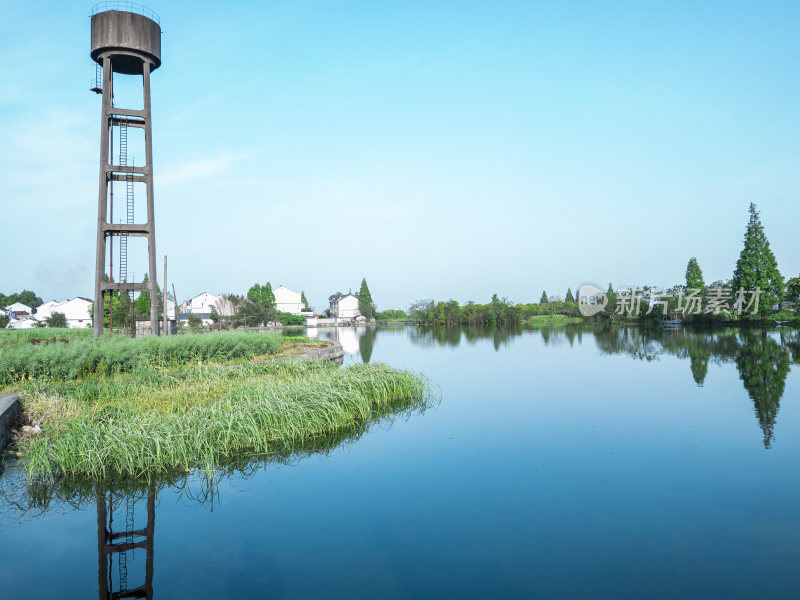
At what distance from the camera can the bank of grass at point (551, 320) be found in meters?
62.6

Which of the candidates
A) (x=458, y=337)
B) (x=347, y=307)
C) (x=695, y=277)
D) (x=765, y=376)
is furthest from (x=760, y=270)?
(x=347, y=307)

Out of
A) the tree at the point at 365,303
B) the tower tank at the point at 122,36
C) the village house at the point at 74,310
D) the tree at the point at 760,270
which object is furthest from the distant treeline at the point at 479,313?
the tower tank at the point at 122,36

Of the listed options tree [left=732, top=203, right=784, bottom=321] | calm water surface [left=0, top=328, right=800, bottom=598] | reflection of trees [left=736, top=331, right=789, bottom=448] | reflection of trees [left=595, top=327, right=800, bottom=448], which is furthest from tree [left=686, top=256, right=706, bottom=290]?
calm water surface [left=0, top=328, right=800, bottom=598]

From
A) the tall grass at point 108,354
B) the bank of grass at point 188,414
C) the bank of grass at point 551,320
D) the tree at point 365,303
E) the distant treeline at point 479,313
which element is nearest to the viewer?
the bank of grass at point 188,414

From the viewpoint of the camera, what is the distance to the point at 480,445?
911 cm

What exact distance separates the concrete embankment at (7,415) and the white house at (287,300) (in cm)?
7948

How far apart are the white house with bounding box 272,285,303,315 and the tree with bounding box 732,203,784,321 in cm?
6305

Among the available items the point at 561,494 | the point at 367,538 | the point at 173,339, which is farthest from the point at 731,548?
the point at 173,339

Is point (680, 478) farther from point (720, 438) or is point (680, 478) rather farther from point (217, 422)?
point (217, 422)

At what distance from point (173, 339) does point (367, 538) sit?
11168 millimetres

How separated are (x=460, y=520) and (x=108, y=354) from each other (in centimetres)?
990

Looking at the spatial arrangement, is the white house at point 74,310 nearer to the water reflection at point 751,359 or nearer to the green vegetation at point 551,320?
the green vegetation at point 551,320

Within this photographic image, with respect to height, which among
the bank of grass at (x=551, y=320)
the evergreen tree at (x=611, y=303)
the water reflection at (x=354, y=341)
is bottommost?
the water reflection at (x=354, y=341)

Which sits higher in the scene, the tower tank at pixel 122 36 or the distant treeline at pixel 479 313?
the tower tank at pixel 122 36
